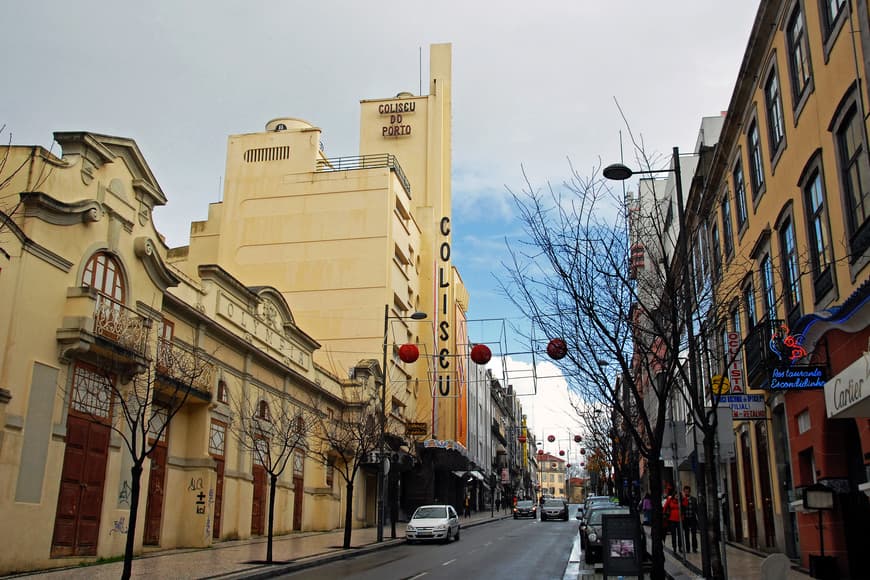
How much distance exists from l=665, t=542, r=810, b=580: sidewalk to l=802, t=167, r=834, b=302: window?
17.9 ft

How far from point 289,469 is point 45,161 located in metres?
18.4

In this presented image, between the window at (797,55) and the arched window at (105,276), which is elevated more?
the window at (797,55)

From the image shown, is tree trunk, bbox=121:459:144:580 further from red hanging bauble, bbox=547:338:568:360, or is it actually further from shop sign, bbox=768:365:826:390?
shop sign, bbox=768:365:826:390

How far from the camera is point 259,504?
3005 centimetres

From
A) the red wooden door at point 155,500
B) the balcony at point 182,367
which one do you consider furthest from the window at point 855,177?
the red wooden door at point 155,500

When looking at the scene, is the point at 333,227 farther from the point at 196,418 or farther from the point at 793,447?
the point at 793,447

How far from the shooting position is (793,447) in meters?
18.0

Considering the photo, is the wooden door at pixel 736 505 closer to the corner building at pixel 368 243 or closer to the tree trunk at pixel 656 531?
the tree trunk at pixel 656 531

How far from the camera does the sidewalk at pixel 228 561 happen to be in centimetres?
1619

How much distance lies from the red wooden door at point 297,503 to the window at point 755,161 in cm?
2180

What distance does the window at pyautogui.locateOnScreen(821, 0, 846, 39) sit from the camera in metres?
14.0

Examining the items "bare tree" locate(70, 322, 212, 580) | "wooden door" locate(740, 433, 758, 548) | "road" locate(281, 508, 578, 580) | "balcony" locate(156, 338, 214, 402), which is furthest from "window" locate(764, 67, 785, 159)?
"balcony" locate(156, 338, 214, 402)

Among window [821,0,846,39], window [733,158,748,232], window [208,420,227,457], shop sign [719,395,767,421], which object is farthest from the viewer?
window [208,420,227,457]

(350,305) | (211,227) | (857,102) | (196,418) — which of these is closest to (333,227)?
(350,305)
